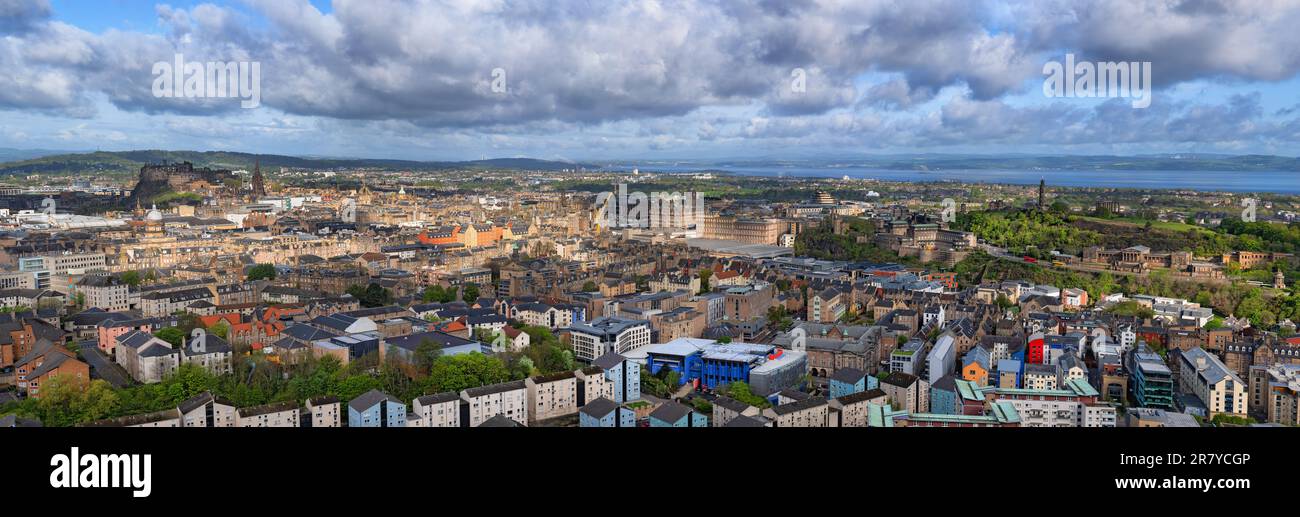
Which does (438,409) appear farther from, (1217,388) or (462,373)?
(1217,388)

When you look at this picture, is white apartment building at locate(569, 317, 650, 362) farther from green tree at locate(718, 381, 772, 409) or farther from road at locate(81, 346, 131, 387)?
road at locate(81, 346, 131, 387)

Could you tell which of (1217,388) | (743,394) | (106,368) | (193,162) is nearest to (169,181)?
(193,162)

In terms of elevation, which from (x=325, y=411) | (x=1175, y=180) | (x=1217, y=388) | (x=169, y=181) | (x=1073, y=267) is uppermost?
(x=1175, y=180)

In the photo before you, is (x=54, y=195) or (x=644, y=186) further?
(x=644, y=186)

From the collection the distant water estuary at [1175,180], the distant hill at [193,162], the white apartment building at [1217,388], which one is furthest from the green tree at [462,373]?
the distant hill at [193,162]

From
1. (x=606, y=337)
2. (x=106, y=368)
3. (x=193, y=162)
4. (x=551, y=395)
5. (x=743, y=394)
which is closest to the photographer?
(x=551, y=395)
